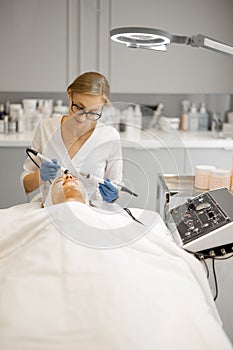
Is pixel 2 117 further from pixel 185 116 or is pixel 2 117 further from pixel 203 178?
pixel 203 178

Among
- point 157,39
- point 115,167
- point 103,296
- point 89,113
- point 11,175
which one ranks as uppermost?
point 157,39

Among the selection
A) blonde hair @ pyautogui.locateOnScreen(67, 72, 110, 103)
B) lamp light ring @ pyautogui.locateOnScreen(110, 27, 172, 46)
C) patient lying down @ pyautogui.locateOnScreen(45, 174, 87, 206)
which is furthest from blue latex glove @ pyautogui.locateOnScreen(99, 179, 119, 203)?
lamp light ring @ pyautogui.locateOnScreen(110, 27, 172, 46)

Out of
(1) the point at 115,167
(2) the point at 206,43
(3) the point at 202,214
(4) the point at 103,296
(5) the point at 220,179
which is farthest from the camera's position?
(5) the point at 220,179

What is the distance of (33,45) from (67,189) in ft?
4.95

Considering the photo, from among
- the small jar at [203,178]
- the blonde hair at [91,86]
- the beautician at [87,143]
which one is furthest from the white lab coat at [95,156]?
the small jar at [203,178]

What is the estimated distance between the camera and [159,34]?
120 cm

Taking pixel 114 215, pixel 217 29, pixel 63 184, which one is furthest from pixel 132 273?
pixel 217 29

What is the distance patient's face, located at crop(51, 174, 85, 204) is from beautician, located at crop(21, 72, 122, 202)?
2cm

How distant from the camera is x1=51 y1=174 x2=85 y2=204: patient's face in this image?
154 cm

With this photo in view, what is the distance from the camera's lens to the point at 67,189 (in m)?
1.55

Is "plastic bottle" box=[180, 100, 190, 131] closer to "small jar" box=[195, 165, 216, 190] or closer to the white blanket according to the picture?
"small jar" box=[195, 165, 216, 190]

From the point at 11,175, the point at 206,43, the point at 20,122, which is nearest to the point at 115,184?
the point at 206,43

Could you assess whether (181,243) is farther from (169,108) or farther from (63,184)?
(169,108)

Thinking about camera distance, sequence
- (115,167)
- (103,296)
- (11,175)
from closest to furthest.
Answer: (103,296) → (115,167) → (11,175)
